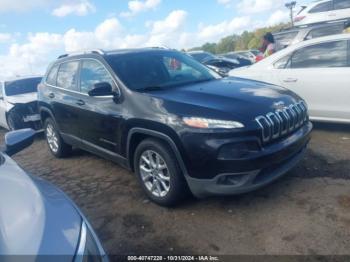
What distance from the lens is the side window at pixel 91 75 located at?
4547 mm

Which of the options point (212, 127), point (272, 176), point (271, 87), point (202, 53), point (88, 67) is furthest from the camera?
point (202, 53)

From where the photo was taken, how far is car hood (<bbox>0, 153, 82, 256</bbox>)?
163 centimetres

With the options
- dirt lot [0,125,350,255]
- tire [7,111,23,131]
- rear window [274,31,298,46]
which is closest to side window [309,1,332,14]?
rear window [274,31,298,46]

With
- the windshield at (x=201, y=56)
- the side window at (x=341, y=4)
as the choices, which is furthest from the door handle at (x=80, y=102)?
the side window at (x=341, y=4)

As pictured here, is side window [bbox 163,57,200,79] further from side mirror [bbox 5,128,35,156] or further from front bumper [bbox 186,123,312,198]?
side mirror [bbox 5,128,35,156]

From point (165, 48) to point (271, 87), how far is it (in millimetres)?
1913

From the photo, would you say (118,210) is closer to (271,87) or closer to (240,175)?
(240,175)

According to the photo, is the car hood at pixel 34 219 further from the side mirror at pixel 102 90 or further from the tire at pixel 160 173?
the side mirror at pixel 102 90

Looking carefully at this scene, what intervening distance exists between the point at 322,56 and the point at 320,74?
341 millimetres

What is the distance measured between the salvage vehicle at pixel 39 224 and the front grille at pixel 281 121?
204 centimetres

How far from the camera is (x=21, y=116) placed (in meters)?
8.38

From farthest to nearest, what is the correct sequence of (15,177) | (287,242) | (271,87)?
(271,87) → (287,242) → (15,177)

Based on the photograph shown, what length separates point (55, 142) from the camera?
21.0 feet

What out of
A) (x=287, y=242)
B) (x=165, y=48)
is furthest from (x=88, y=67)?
(x=287, y=242)
